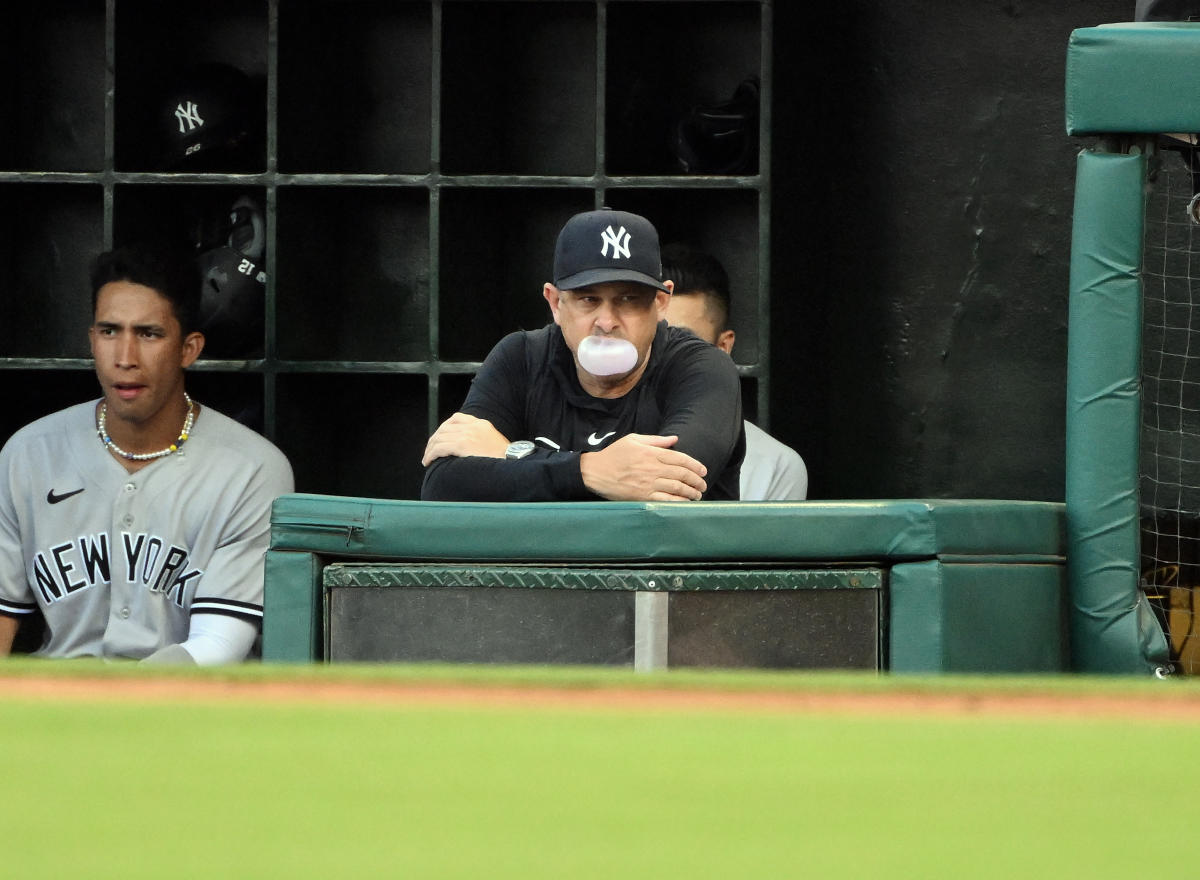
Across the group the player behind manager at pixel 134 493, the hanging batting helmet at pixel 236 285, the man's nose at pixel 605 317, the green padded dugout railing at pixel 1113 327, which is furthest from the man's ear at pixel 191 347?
the green padded dugout railing at pixel 1113 327

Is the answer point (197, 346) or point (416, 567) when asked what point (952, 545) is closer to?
point (416, 567)

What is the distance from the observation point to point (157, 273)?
376 cm

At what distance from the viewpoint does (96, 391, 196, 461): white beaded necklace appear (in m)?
3.74

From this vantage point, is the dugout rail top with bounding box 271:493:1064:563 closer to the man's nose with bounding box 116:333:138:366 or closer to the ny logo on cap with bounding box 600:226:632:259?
the ny logo on cap with bounding box 600:226:632:259

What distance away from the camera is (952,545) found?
2.68 metres

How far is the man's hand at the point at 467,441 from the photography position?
2938 mm

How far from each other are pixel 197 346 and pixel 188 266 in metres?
0.17

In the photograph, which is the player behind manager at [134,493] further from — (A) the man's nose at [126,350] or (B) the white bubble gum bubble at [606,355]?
(B) the white bubble gum bubble at [606,355]

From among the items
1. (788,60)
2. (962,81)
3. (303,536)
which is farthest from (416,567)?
(962,81)

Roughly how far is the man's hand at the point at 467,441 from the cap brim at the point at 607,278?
27cm

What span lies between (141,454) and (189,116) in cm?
→ 89

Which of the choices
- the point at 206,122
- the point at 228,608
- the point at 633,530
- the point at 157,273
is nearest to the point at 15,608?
the point at 228,608

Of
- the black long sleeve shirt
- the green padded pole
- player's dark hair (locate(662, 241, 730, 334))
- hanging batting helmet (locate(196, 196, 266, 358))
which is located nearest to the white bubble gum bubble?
the black long sleeve shirt

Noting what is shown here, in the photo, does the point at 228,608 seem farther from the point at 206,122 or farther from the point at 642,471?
the point at 206,122
